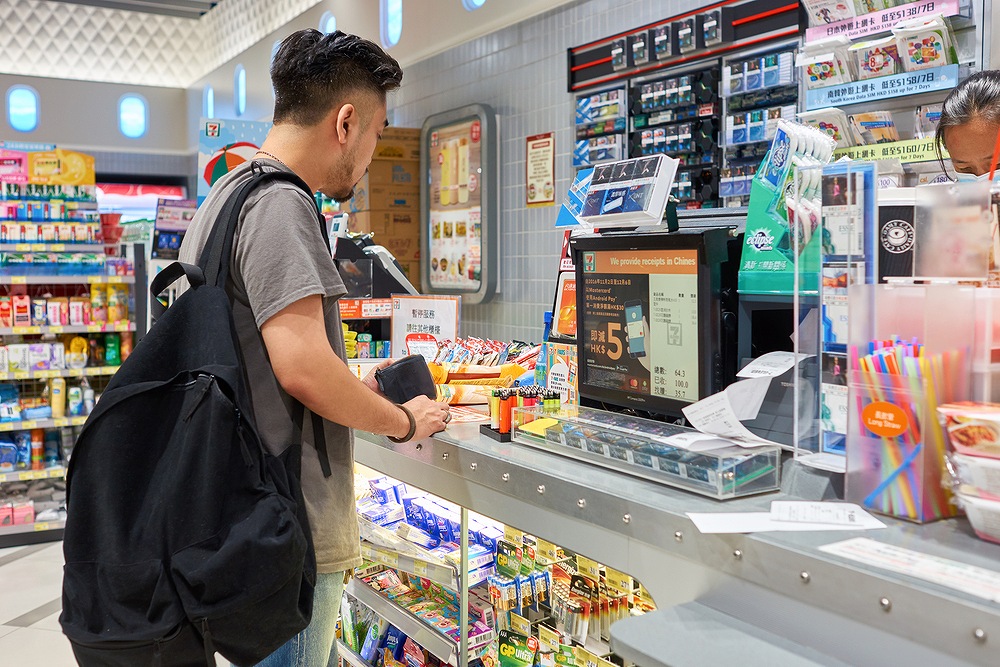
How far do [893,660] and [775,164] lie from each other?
3.44 feet

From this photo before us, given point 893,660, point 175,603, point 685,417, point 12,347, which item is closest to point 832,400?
point 685,417

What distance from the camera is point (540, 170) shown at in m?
5.23

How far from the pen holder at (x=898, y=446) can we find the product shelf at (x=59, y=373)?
5.04 metres

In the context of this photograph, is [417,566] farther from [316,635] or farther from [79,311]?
[79,311]

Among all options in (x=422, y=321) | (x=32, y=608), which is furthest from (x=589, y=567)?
(x=32, y=608)

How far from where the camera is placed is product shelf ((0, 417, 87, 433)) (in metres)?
5.25

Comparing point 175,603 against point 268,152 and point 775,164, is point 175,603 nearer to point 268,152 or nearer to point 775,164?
point 268,152

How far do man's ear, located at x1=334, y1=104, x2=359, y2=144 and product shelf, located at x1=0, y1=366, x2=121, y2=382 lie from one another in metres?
4.29

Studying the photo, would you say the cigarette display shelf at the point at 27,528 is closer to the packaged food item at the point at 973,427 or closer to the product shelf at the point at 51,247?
the product shelf at the point at 51,247

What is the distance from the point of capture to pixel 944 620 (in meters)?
1.01

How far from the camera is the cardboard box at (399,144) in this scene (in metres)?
6.22

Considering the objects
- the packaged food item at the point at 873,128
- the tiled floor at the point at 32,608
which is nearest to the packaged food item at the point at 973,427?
the packaged food item at the point at 873,128

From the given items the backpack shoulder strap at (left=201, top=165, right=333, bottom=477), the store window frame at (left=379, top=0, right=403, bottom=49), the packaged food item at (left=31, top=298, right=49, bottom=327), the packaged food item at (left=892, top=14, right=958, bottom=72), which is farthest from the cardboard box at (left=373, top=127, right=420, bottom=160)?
the backpack shoulder strap at (left=201, top=165, right=333, bottom=477)

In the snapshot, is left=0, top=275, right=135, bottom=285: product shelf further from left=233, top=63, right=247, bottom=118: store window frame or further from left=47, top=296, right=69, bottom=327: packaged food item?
left=233, top=63, right=247, bottom=118: store window frame
